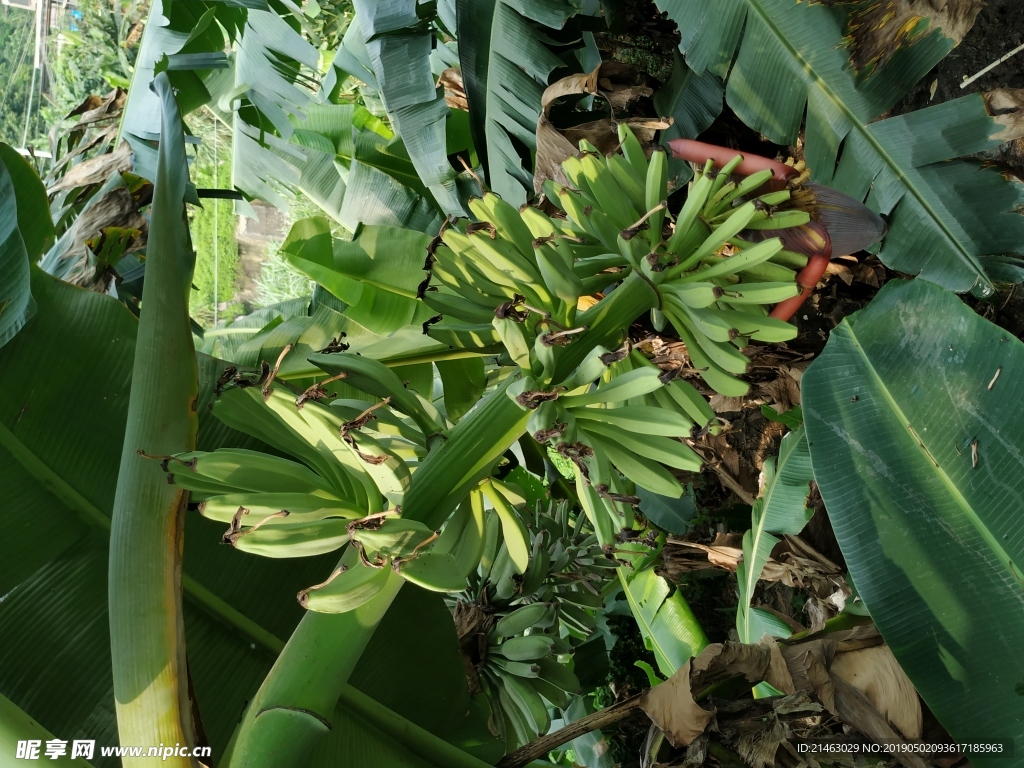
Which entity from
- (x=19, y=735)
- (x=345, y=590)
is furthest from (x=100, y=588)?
(x=345, y=590)

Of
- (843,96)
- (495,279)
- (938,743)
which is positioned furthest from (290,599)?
(843,96)

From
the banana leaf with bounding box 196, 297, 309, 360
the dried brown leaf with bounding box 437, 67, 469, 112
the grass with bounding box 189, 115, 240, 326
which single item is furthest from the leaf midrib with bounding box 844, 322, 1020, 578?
the grass with bounding box 189, 115, 240, 326

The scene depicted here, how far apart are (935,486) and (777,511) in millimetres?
324

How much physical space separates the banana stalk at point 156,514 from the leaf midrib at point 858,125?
1009 millimetres

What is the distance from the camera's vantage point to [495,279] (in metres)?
0.97

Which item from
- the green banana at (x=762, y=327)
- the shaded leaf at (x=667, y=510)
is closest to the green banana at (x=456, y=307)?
the green banana at (x=762, y=327)

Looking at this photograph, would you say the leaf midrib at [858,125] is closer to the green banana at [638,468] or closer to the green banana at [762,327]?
the green banana at [762,327]

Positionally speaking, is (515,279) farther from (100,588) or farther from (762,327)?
(100,588)

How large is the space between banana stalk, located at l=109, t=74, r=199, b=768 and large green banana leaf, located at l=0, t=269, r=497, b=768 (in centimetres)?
19

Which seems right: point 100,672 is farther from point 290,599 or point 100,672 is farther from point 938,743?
point 938,743

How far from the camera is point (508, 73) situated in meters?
1.31

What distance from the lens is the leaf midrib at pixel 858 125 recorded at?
111 centimetres

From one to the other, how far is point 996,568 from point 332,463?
34.6 inches

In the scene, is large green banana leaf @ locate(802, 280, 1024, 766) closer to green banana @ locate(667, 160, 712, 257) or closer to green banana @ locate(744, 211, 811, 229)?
green banana @ locate(744, 211, 811, 229)
